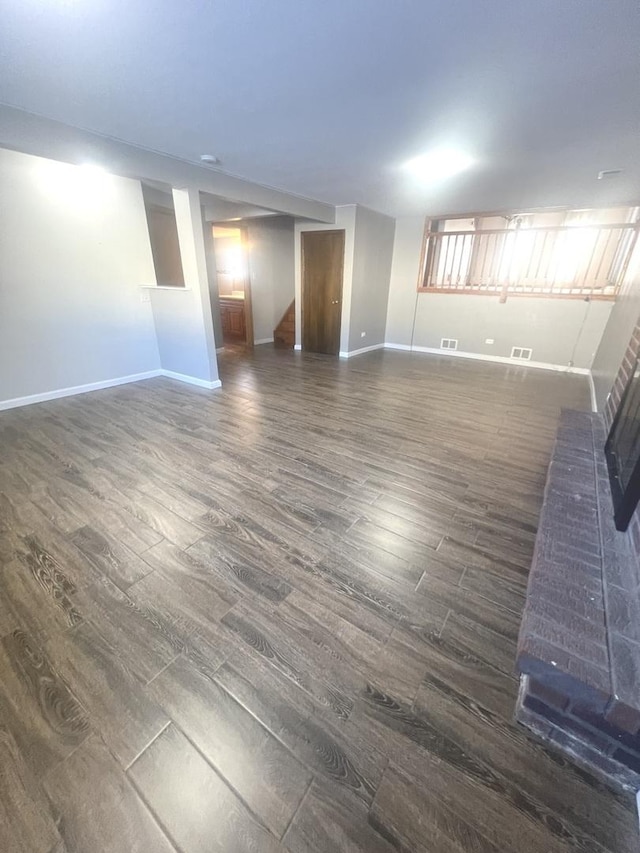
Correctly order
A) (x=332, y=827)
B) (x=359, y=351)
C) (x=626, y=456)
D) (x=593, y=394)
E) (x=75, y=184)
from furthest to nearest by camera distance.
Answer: (x=359, y=351) → (x=593, y=394) → (x=75, y=184) → (x=626, y=456) → (x=332, y=827)

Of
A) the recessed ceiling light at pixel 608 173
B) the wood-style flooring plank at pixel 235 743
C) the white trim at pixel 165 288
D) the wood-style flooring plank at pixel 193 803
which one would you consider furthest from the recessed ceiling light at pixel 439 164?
the wood-style flooring plank at pixel 193 803

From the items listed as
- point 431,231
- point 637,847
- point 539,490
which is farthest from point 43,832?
point 431,231

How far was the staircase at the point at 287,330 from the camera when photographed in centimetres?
677

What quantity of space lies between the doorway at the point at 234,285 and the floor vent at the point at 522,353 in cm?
486

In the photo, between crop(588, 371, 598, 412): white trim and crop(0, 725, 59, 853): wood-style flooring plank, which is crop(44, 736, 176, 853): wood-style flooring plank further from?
crop(588, 371, 598, 412): white trim

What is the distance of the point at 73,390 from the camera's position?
3.94 metres

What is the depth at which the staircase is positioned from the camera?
6765 millimetres

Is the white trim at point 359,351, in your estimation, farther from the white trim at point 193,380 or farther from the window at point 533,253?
the white trim at point 193,380

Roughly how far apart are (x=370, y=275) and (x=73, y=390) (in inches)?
193

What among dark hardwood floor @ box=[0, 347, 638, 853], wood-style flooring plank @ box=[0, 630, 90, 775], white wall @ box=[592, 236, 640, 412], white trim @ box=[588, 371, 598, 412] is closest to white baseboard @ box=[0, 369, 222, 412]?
dark hardwood floor @ box=[0, 347, 638, 853]

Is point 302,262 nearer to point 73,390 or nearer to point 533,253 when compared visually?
point 533,253

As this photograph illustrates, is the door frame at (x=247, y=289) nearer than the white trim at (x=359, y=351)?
Yes

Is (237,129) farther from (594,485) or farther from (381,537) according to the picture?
(594,485)

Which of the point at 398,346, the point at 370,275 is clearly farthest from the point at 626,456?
the point at 398,346
